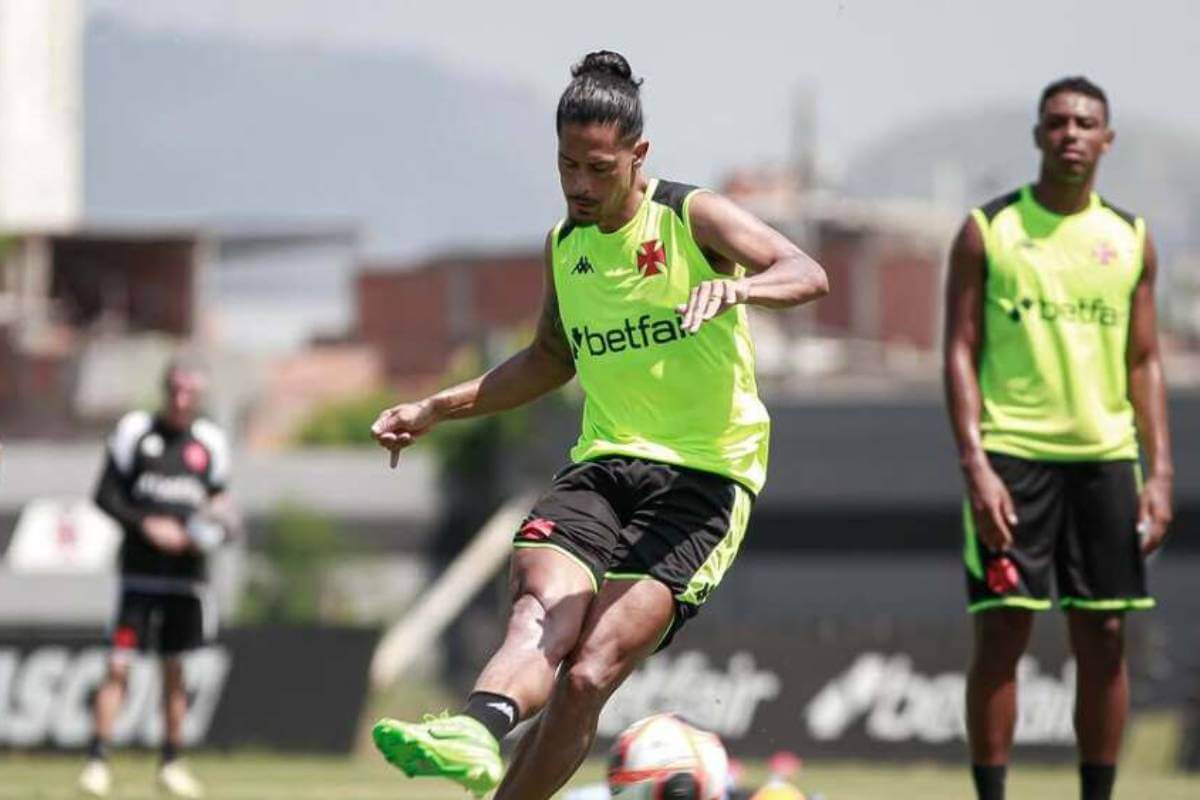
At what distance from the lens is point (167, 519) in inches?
594

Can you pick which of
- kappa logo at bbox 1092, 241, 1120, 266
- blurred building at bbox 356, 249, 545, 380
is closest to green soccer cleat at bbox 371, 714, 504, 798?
kappa logo at bbox 1092, 241, 1120, 266

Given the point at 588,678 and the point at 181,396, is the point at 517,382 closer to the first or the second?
the point at 588,678

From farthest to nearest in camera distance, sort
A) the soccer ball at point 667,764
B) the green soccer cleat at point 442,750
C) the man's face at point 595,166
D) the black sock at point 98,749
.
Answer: the black sock at point 98,749 → the soccer ball at point 667,764 → the man's face at point 595,166 → the green soccer cleat at point 442,750

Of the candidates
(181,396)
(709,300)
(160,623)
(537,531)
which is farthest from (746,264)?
(160,623)

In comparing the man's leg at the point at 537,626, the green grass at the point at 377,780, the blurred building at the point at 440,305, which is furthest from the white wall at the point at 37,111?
the man's leg at the point at 537,626

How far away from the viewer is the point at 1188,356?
58781 millimetres

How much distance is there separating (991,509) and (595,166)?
228 cm

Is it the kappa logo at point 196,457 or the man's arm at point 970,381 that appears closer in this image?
the man's arm at point 970,381

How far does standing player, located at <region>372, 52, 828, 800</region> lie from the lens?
7.54m

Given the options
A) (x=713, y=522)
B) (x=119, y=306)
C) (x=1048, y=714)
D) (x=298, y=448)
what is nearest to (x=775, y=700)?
(x=1048, y=714)

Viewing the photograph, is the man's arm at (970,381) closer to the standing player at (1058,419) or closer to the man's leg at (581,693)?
the standing player at (1058,419)

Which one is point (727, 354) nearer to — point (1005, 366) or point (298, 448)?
point (1005, 366)

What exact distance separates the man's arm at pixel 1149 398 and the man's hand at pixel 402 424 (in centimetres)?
274

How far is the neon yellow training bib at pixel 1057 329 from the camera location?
30.7ft
